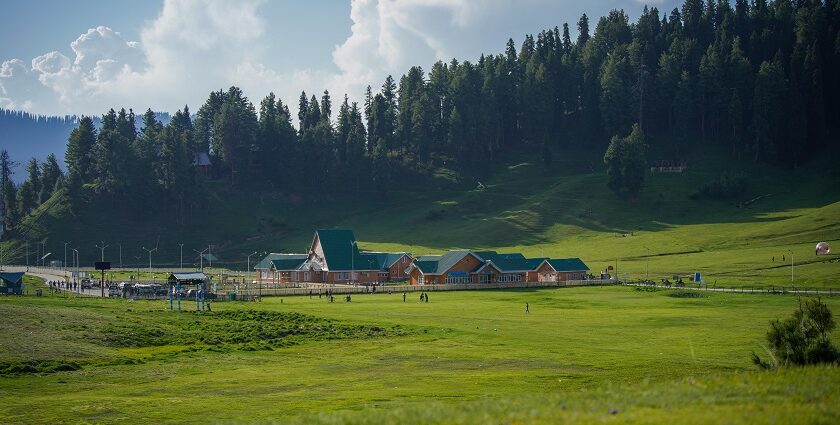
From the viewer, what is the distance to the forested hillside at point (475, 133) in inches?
6752

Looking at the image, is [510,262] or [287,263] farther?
[287,263]

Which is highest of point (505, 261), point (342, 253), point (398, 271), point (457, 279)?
point (342, 253)

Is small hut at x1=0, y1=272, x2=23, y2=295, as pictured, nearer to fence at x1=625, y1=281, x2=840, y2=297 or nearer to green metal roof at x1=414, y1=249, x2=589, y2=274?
green metal roof at x1=414, y1=249, x2=589, y2=274

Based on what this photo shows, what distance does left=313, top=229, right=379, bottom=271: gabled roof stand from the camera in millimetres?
130000

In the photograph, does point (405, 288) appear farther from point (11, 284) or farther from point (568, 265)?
point (11, 284)

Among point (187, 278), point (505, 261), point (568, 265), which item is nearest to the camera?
point (187, 278)

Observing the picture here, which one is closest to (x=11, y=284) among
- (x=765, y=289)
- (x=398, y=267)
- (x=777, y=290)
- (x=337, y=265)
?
(x=337, y=265)

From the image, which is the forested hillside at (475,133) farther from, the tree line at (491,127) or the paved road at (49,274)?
the paved road at (49,274)

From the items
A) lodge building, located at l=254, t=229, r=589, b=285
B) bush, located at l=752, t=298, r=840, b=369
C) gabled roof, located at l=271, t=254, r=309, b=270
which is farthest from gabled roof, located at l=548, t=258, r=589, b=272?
bush, located at l=752, t=298, r=840, b=369

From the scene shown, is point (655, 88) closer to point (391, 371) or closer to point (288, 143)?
point (288, 143)

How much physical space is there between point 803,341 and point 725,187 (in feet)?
429

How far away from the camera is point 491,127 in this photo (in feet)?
630

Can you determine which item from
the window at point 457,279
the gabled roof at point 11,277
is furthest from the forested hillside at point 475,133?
the gabled roof at point 11,277

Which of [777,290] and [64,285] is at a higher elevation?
[64,285]
